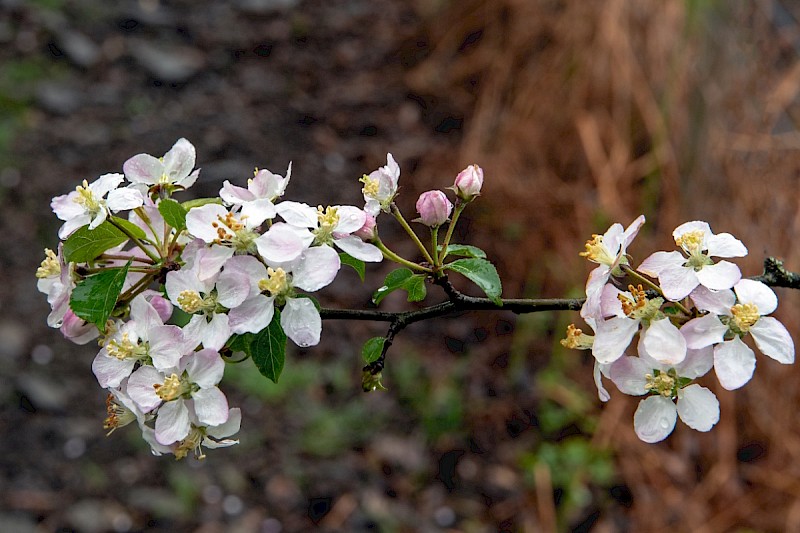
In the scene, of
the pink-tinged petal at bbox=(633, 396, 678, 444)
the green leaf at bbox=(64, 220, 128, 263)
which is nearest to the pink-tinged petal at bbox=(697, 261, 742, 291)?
the pink-tinged petal at bbox=(633, 396, 678, 444)

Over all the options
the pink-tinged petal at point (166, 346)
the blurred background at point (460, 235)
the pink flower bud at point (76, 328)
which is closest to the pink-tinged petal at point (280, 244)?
the pink-tinged petal at point (166, 346)

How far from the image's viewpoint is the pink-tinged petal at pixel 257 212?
2.40 ft

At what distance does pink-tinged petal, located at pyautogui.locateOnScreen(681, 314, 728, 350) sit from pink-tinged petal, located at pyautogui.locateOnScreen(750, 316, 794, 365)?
1.9 inches

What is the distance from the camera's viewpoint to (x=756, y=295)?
0.72 m

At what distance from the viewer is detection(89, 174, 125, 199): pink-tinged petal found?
31.0 inches

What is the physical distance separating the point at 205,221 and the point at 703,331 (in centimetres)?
44

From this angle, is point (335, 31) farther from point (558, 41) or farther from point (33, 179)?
point (33, 179)

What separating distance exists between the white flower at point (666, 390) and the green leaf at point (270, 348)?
301mm

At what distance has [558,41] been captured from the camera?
3164 millimetres

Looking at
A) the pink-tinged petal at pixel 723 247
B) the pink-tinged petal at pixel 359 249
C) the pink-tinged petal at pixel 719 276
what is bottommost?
the pink-tinged petal at pixel 359 249

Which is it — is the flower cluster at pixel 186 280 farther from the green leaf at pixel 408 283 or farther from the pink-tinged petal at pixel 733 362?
the pink-tinged petal at pixel 733 362

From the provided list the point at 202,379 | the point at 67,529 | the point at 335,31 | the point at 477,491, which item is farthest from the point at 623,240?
the point at 335,31

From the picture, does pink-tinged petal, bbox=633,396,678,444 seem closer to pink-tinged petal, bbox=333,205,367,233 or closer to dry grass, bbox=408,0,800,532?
pink-tinged petal, bbox=333,205,367,233

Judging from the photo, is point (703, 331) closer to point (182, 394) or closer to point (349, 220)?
point (349, 220)
